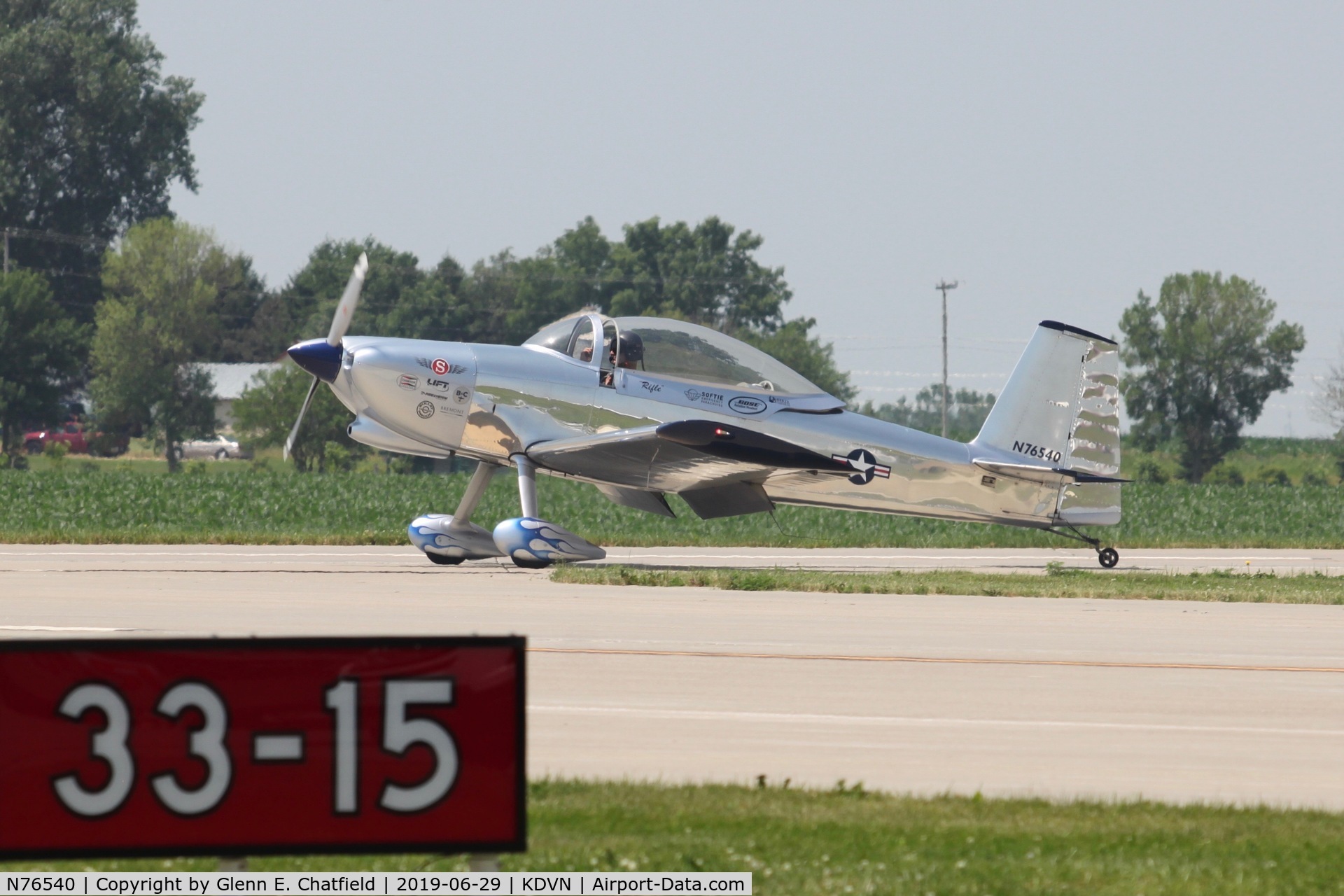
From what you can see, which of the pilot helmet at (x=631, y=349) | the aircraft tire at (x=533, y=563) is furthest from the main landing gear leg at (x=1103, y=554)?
the aircraft tire at (x=533, y=563)

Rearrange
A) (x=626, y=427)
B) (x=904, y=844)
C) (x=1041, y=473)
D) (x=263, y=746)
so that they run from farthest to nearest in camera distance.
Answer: (x=1041, y=473) < (x=626, y=427) < (x=904, y=844) < (x=263, y=746)

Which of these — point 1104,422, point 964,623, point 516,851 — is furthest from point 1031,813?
point 1104,422

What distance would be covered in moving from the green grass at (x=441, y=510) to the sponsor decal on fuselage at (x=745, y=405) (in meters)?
5.19

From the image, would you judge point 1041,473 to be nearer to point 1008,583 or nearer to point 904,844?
point 1008,583

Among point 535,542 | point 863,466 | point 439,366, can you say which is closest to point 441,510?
point 439,366

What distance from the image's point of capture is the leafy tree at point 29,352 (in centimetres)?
6975

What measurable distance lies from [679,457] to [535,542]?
5.95ft

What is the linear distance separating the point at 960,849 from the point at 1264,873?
978 millimetres

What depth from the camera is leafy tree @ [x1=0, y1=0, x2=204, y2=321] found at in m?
86.2

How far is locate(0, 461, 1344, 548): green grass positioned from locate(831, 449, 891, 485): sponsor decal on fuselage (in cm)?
463

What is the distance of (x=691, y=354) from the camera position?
17.4m

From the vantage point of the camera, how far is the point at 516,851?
403cm

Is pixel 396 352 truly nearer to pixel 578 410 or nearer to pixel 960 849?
pixel 578 410

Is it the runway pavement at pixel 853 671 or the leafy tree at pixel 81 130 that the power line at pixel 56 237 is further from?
the runway pavement at pixel 853 671
